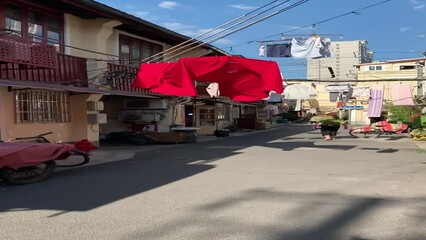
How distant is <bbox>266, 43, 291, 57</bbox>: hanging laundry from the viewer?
88.2 ft

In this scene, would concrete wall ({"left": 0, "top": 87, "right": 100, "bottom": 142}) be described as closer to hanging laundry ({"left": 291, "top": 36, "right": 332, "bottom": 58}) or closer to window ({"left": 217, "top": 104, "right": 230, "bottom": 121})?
hanging laundry ({"left": 291, "top": 36, "right": 332, "bottom": 58})

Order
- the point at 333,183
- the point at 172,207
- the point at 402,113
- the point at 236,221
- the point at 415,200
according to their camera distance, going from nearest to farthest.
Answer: the point at 236,221 < the point at 172,207 < the point at 415,200 < the point at 333,183 < the point at 402,113

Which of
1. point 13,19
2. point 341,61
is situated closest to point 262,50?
point 13,19

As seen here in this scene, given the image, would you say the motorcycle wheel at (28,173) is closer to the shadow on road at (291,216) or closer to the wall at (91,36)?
the shadow on road at (291,216)

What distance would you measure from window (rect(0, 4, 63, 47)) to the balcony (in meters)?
0.95

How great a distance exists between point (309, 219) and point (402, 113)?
3215 cm

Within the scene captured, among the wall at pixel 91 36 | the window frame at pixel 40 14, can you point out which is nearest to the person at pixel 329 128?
the wall at pixel 91 36

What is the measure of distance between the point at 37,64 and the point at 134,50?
9651 mm

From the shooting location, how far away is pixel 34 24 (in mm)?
17641

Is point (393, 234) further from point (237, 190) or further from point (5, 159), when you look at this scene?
point (5, 159)

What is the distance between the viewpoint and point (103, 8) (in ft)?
62.1

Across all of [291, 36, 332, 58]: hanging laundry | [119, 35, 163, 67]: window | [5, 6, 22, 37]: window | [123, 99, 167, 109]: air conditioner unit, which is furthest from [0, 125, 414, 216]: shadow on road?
[291, 36, 332, 58]: hanging laundry

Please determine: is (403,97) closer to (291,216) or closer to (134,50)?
(134,50)

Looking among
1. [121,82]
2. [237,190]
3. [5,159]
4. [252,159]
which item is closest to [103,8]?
[121,82]
